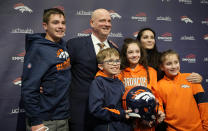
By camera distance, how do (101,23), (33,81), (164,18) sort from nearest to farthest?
(33,81), (101,23), (164,18)

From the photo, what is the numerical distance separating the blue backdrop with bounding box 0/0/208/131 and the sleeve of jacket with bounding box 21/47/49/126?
50.9 inches

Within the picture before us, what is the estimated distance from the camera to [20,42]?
2.39 meters

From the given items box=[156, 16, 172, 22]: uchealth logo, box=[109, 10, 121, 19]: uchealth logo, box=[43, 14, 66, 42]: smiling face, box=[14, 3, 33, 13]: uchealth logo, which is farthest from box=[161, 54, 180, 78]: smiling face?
box=[14, 3, 33, 13]: uchealth logo

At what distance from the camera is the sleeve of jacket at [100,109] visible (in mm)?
1265

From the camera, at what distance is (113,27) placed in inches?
109

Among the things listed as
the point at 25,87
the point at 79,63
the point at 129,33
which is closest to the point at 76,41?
the point at 79,63

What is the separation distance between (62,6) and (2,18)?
39.8 inches

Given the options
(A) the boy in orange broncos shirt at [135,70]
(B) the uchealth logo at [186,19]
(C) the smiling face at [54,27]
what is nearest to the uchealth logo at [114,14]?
(A) the boy in orange broncos shirt at [135,70]

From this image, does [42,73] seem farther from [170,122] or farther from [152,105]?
[170,122]

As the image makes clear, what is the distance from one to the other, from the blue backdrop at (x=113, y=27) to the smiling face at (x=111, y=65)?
1.36m

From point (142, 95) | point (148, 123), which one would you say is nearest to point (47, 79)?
point (142, 95)

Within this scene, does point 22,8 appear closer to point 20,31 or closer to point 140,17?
point 20,31

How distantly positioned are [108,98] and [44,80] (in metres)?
0.66

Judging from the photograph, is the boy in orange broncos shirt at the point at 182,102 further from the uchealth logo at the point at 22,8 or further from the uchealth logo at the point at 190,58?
the uchealth logo at the point at 22,8
